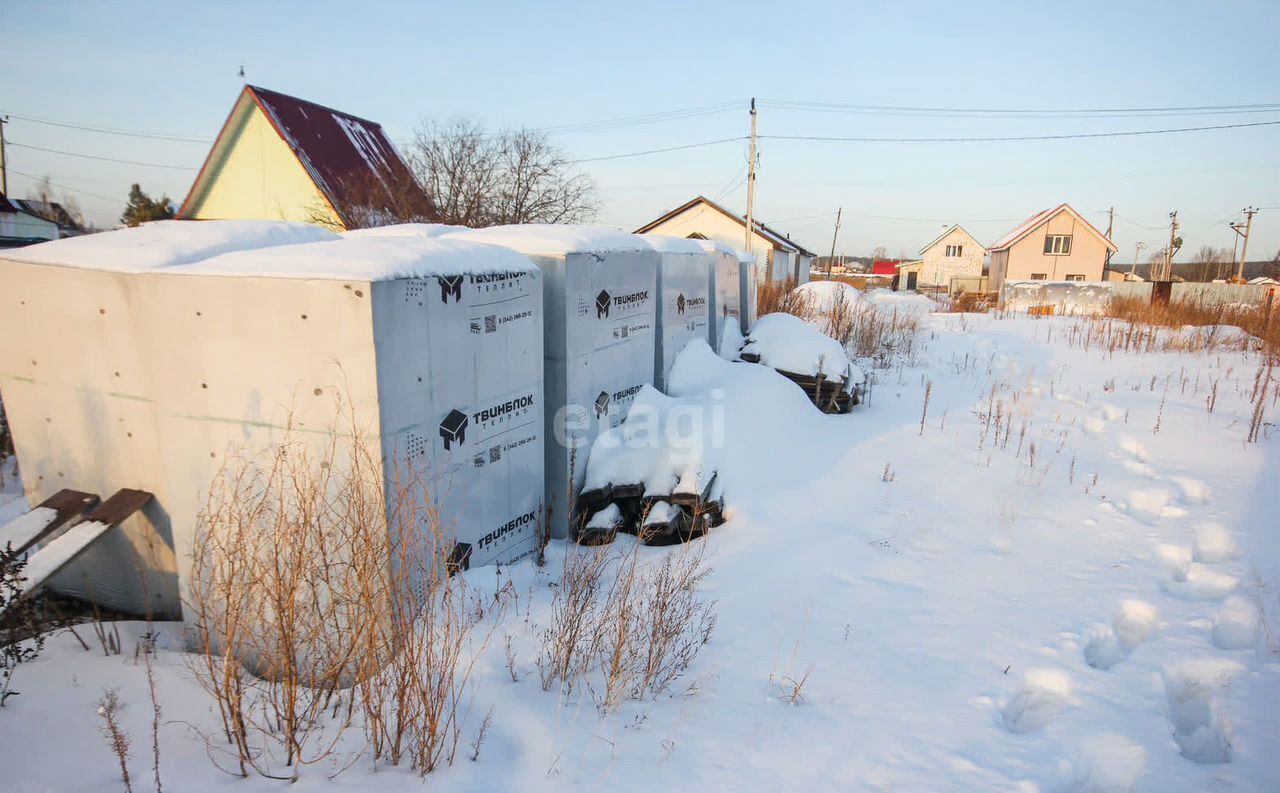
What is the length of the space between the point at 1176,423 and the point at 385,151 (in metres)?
21.2

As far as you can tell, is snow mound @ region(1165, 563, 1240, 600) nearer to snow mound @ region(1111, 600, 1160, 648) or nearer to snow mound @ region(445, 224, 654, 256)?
snow mound @ region(1111, 600, 1160, 648)

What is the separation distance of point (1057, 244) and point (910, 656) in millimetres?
42655

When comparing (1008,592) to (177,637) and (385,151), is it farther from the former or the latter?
(385,151)

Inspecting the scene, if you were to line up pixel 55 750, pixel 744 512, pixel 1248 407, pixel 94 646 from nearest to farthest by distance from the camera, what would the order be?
pixel 55 750 < pixel 94 646 < pixel 744 512 < pixel 1248 407

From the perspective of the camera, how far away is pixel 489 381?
12.6 ft

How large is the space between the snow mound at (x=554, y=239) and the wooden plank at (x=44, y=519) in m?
2.87

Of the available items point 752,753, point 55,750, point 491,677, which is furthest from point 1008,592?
point 55,750

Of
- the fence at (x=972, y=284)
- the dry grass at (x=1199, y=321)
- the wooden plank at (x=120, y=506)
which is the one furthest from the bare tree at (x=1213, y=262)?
the wooden plank at (x=120, y=506)

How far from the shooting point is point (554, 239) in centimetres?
480

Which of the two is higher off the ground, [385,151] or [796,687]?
[385,151]

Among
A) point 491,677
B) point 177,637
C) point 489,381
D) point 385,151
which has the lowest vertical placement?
point 177,637

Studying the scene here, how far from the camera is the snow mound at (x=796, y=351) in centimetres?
786

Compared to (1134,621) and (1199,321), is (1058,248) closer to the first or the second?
(1199,321)

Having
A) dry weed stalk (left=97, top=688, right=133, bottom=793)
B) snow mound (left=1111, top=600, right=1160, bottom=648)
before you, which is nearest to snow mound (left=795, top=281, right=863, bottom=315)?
snow mound (left=1111, top=600, right=1160, bottom=648)
